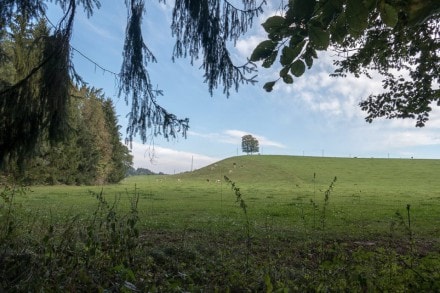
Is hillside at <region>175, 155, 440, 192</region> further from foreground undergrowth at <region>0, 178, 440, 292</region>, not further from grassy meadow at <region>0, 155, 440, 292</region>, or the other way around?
foreground undergrowth at <region>0, 178, 440, 292</region>

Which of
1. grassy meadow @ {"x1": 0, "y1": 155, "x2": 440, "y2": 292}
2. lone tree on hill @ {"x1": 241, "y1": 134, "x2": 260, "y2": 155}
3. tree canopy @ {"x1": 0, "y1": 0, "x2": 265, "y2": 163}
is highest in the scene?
lone tree on hill @ {"x1": 241, "y1": 134, "x2": 260, "y2": 155}

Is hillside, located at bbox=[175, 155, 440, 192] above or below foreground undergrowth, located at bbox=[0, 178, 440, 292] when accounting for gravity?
above

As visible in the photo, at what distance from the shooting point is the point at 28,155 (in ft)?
17.1

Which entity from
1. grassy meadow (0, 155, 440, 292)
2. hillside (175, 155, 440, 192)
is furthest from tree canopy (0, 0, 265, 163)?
hillside (175, 155, 440, 192)

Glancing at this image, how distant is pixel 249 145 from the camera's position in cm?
10931

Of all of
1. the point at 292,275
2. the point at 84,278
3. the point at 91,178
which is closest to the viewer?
the point at 84,278

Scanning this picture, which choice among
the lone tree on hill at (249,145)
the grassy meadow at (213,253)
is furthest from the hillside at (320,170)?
the grassy meadow at (213,253)

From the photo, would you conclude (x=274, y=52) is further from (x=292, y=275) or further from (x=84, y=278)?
(x=292, y=275)

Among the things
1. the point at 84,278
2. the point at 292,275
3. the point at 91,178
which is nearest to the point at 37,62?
the point at 84,278

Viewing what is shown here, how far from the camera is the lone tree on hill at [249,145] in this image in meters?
109

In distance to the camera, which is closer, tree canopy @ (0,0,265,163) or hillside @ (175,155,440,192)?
tree canopy @ (0,0,265,163)

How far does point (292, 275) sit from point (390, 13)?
3424mm

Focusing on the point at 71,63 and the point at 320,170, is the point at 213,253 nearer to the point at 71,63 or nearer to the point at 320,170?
the point at 71,63

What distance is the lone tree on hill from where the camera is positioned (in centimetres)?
10931
